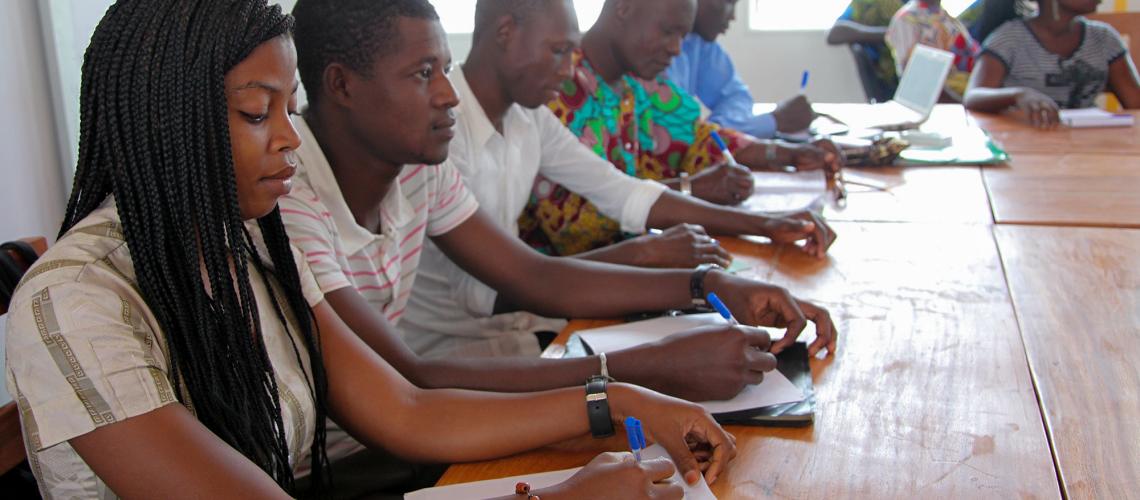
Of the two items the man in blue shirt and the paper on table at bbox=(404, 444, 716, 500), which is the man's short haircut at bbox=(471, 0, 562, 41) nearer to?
the paper on table at bbox=(404, 444, 716, 500)

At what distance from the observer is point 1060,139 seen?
9.79ft

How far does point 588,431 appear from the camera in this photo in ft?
3.86

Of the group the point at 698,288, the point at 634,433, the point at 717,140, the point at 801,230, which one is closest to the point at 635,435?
the point at 634,433

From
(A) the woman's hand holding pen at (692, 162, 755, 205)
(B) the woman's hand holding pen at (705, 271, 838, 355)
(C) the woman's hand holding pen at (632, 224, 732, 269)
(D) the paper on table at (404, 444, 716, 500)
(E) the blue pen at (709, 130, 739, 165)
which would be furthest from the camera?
(E) the blue pen at (709, 130, 739, 165)

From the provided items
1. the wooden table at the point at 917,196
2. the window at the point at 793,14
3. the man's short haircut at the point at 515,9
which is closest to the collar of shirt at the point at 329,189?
the man's short haircut at the point at 515,9

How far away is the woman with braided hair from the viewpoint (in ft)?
2.95

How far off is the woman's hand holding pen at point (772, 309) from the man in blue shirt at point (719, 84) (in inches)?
66.1

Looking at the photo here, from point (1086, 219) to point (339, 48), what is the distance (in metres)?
1.50

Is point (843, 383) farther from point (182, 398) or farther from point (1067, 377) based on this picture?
point (182, 398)

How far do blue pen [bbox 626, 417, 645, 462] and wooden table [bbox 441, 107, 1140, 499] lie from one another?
0.27 feet

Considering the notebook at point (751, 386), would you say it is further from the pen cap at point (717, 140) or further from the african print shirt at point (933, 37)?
the african print shirt at point (933, 37)

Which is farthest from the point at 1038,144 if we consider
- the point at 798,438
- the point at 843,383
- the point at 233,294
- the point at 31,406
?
the point at 31,406

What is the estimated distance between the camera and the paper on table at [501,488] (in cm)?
103

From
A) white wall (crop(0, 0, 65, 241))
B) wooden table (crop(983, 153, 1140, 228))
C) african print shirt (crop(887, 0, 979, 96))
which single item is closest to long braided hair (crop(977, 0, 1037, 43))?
african print shirt (crop(887, 0, 979, 96))
